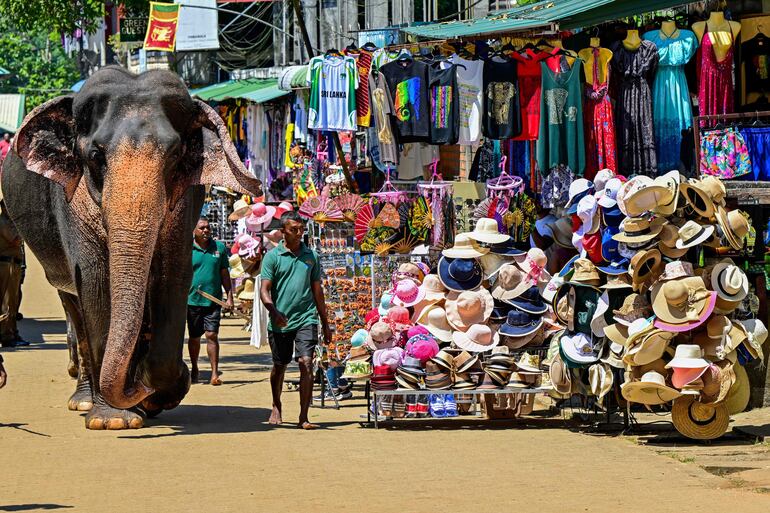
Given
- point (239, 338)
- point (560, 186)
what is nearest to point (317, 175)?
point (239, 338)

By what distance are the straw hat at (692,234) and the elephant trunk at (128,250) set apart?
12.8 feet

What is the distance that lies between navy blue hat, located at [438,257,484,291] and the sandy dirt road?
1.23 m

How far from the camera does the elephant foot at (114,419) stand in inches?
469

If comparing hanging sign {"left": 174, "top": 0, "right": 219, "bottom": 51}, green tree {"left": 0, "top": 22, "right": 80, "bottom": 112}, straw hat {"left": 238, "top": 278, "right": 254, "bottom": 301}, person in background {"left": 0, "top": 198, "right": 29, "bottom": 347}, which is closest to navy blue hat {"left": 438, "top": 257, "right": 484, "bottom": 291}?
straw hat {"left": 238, "top": 278, "right": 254, "bottom": 301}

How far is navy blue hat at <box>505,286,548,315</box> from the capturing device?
12500mm

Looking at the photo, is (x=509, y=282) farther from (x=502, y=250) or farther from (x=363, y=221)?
(x=363, y=221)

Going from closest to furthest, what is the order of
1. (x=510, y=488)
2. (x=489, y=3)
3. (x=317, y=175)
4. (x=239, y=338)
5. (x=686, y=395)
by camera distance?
(x=510, y=488), (x=686, y=395), (x=317, y=175), (x=239, y=338), (x=489, y=3)

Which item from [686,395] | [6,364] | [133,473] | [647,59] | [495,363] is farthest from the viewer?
[6,364]

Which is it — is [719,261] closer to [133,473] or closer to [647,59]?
[647,59]

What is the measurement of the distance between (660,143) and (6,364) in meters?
8.49

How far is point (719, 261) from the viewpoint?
35.7ft

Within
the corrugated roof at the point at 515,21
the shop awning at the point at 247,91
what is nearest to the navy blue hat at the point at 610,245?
the corrugated roof at the point at 515,21

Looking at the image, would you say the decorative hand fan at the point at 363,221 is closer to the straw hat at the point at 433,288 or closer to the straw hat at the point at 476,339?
the straw hat at the point at 433,288

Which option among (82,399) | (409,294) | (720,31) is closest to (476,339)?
(409,294)
